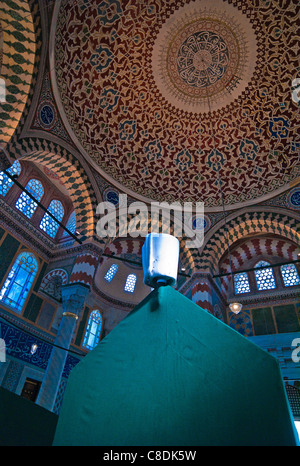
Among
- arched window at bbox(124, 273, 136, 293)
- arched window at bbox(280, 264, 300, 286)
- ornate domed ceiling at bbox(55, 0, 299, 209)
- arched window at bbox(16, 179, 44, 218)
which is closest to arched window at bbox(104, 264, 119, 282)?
arched window at bbox(124, 273, 136, 293)

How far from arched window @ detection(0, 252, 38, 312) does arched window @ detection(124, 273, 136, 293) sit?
4273 millimetres

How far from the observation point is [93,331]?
37.1ft

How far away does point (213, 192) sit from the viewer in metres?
9.45

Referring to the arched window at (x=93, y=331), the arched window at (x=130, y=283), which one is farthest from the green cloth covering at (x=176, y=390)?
the arched window at (x=130, y=283)

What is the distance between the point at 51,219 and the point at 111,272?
11.5 feet

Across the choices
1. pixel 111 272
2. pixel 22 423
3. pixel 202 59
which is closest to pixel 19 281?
pixel 111 272

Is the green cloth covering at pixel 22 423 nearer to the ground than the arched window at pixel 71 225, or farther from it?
nearer to the ground

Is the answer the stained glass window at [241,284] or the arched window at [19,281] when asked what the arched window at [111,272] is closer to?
the arched window at [19,281]

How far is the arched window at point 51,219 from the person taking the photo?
10.9 meters

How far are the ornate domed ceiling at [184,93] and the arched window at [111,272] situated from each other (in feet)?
15.6

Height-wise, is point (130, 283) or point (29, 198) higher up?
point (29, 198)

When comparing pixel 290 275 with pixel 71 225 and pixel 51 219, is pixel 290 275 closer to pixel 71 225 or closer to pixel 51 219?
pixel 71 225

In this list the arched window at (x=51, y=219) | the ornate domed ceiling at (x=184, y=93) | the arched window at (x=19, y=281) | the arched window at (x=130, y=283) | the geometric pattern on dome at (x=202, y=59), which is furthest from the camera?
the arched window at (x=130, y=283)
